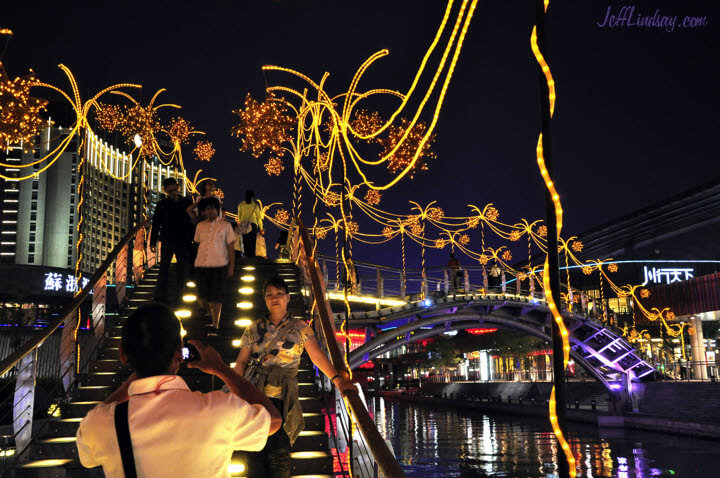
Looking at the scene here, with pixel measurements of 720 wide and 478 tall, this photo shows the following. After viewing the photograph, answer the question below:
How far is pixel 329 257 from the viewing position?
914 inches

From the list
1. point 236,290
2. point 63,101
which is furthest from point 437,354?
point 63,101

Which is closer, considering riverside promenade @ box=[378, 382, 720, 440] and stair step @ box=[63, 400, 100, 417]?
stair step @ box=[63, 400, 100, 417]

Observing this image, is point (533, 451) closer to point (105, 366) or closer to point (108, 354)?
point (108, 354)

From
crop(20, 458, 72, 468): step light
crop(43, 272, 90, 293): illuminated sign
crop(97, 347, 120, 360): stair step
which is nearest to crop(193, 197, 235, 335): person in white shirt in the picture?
crop(97, 347, 120, 360): stair step

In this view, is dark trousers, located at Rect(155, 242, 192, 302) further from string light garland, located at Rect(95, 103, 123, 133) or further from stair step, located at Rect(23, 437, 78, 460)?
string light garland, located at Rect(95, 103, 123, 133)

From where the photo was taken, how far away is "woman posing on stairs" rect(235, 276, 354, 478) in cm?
461

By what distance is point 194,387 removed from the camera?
26.0 feet

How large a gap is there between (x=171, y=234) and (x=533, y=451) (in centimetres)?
1822

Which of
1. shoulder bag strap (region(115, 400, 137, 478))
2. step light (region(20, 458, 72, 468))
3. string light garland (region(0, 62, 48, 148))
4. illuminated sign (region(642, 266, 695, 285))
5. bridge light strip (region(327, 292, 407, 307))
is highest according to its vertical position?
illuminated sign (region(642, 266, 695, 285))

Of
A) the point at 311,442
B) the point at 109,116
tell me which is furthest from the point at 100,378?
the point at 109,116

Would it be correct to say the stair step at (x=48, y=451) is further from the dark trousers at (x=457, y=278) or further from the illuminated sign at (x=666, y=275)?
the illuminated sign at (x=666, y=275)

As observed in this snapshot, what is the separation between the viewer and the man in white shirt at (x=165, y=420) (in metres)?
2.10

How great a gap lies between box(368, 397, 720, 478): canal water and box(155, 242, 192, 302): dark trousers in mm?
12145

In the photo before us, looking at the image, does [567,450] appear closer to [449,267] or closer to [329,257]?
[329,257]
